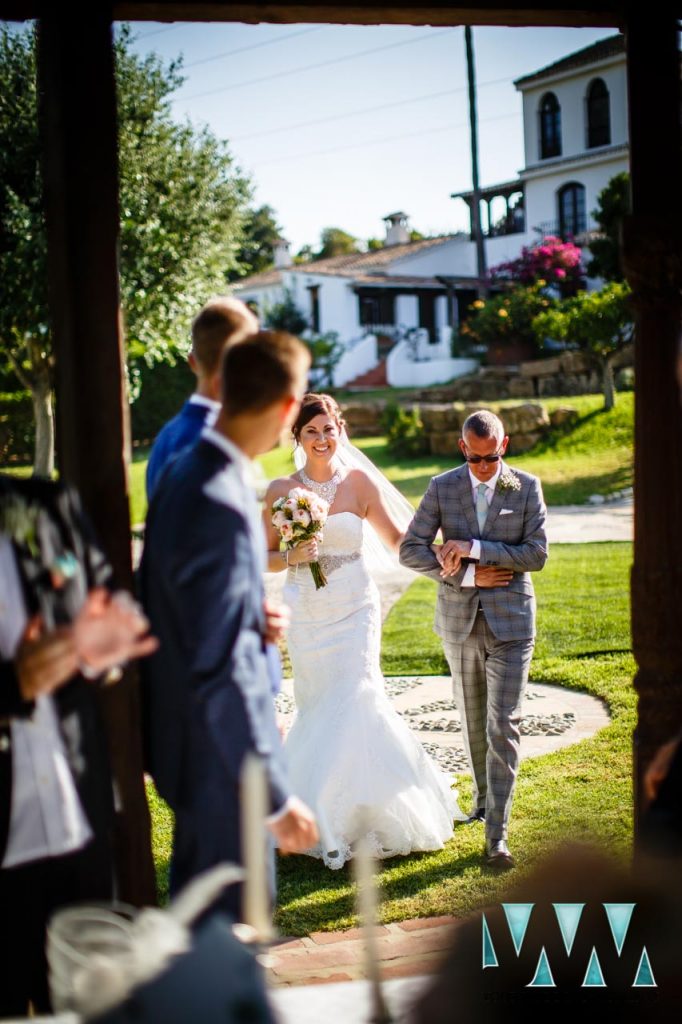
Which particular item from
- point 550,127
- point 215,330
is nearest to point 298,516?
point 215,330

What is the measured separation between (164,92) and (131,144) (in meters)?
1.47

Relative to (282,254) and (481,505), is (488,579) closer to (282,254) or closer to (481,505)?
(481,505)

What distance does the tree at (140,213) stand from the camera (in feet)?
57.1

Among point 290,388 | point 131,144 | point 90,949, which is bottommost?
point 90,949

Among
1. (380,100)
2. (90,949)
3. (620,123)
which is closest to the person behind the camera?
(90,949)

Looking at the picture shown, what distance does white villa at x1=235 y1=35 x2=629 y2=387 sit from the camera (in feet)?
129

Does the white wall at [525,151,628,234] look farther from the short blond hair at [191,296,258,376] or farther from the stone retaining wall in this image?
the short blond hair at [191,296,258,376]

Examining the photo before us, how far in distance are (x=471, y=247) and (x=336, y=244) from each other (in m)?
25.0

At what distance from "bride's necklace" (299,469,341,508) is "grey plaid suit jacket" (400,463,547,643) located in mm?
594

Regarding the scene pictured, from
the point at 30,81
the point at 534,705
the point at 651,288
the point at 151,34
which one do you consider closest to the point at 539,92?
the point at 151,34

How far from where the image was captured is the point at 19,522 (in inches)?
112

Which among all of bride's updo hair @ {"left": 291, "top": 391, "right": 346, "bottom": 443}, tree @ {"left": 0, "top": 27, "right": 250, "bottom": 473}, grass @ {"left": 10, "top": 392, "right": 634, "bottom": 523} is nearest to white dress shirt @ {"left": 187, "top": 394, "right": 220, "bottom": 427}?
bride's updo hair @ {"left": 291, "top": 391, "right": 346, "bottom": 443}

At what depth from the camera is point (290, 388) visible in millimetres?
2965

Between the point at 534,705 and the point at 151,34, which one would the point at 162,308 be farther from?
the point at 534,705
